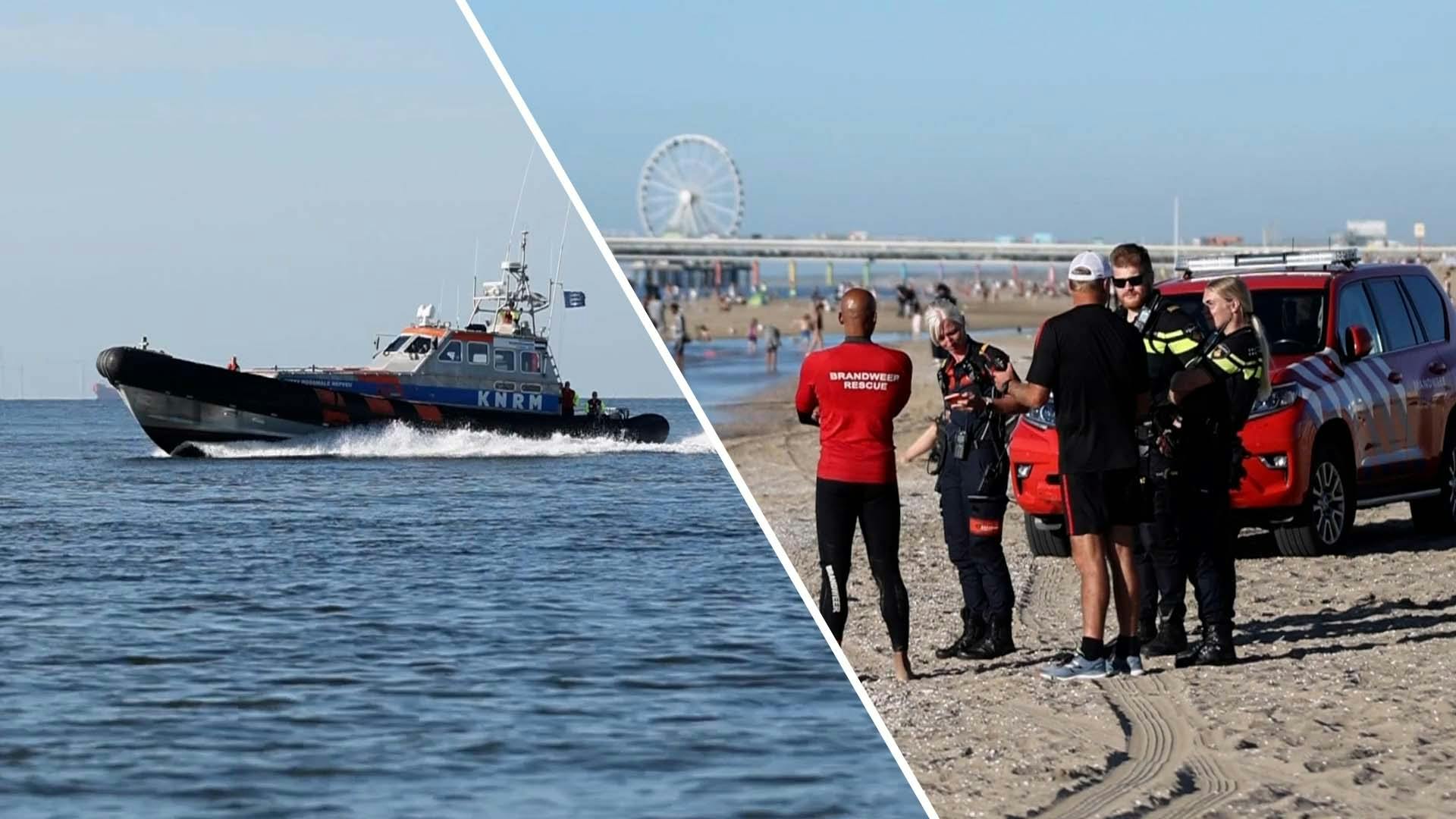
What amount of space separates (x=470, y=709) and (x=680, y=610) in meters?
4.27

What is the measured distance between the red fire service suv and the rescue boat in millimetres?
28970

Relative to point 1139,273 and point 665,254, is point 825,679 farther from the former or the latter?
point 665,254

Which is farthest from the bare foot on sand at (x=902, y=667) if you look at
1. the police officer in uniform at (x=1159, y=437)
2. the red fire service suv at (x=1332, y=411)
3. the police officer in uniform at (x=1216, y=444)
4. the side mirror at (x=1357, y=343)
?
the side mirror at (x=1357, y=343)

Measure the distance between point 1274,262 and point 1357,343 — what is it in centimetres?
119

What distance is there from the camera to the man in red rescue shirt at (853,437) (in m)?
5.93

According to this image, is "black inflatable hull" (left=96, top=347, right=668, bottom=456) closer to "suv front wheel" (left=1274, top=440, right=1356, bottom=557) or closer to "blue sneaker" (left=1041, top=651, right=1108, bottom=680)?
"suv front wheel" (left=1274, top=440, right=1356, bottom=557)

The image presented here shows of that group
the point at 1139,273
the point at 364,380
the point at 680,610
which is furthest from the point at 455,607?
the point at 364,380

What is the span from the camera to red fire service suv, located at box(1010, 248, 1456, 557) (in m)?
8.98

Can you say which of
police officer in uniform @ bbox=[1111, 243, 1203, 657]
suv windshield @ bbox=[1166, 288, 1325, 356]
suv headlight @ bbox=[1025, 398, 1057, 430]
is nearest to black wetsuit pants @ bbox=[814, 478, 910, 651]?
police officer in uniform @ bbox=[1111, 243, 1203, 657]

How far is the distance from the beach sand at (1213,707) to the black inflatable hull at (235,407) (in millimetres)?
29887

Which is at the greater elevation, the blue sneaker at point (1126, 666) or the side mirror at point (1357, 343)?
the side mirror at point (1357, 343)

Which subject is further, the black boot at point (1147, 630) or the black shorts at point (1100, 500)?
the black boot at point (1147, 630)

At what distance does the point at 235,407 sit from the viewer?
126 ft

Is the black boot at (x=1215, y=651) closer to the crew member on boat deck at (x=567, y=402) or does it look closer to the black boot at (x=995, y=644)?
the black boot at (x=995, y=644)
